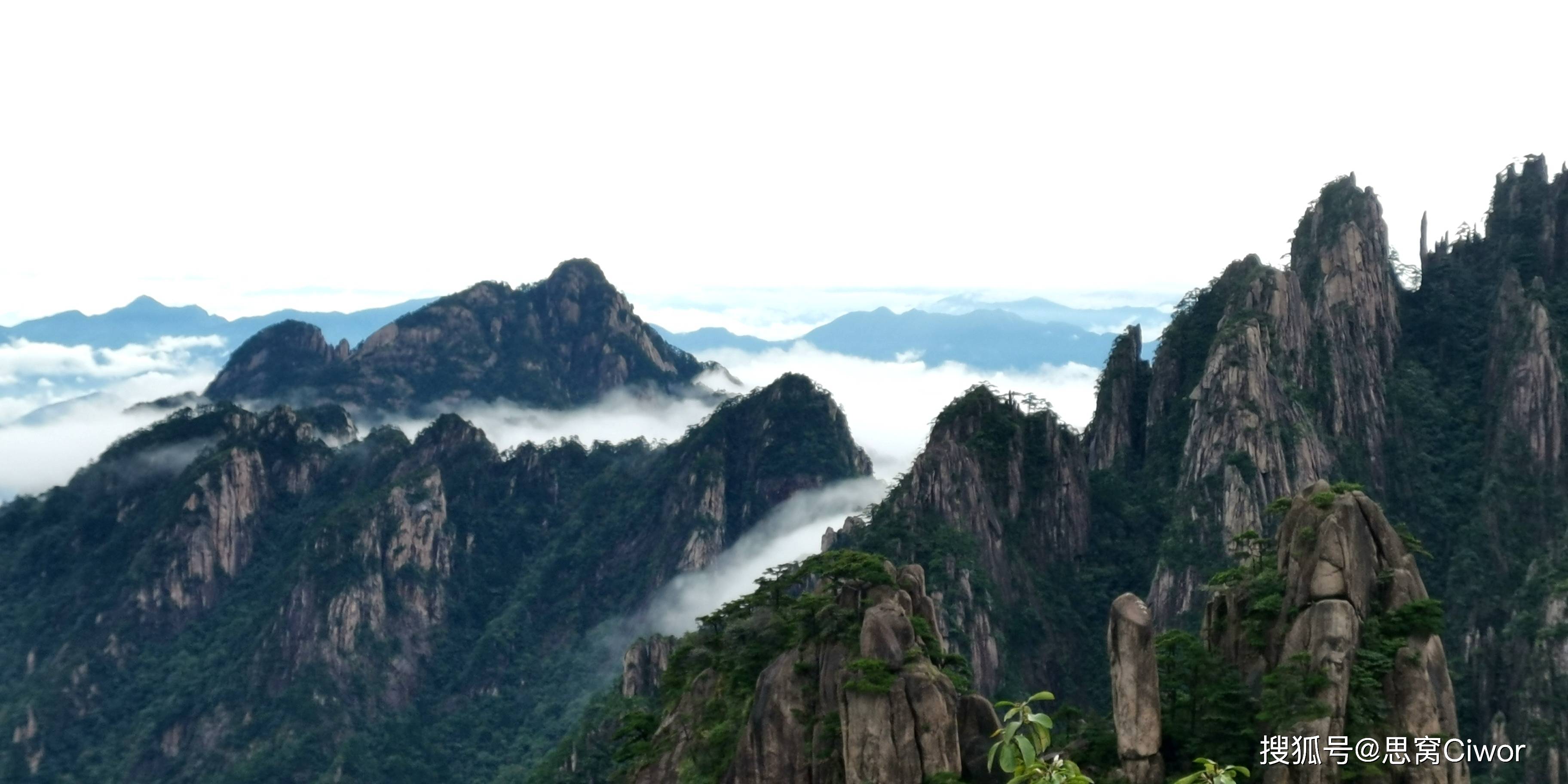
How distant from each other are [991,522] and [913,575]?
4826 centimetres

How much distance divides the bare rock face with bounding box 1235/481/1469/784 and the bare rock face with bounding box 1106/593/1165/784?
414 cm

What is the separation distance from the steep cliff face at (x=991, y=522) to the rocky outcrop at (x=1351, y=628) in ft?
161

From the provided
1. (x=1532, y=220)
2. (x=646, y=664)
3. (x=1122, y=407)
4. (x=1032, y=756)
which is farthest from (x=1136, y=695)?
(x=1532, y=220)

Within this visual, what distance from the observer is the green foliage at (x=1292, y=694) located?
4472 cm

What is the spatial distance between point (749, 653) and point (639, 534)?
111655 millimetres

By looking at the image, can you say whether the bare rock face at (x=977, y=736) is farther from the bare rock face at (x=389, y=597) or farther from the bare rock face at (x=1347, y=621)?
the bare rock face at (x=389, y=597)

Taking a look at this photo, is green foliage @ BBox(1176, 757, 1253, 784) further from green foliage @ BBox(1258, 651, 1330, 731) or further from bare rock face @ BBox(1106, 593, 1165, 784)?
bare rock face @ BBox(1106, 593, 1165, 784)

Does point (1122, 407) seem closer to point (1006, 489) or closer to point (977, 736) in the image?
point (1006, 489)

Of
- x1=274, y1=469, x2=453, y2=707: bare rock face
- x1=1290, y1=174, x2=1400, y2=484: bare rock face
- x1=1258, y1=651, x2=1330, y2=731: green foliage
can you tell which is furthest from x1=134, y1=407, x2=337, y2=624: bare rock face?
x1=1258, y1=651, x2=1330, y2=731: green foliage

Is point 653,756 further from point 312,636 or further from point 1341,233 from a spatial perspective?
point 312,636

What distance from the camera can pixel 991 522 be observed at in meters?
110

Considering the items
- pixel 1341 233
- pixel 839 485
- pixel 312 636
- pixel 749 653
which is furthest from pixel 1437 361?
pixel 312 636

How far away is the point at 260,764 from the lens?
14112cm

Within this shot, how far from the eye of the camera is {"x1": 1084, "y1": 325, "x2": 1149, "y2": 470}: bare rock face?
406ft
